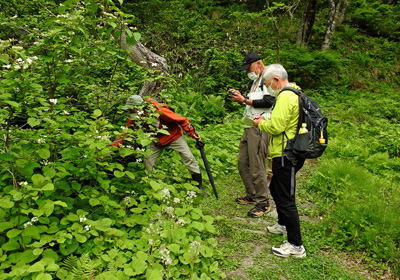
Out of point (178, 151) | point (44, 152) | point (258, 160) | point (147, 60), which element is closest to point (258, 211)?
point (258, 160)

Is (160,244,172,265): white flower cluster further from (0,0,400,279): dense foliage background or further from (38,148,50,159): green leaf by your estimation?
(38,148,50,159): green leaf

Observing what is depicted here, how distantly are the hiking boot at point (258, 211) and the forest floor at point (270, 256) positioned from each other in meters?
0.07

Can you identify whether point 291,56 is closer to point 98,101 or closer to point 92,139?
point 98,101

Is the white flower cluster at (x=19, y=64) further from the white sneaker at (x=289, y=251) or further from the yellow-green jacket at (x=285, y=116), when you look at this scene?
the white sneaker at (x=289, y=251)

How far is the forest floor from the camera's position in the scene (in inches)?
124

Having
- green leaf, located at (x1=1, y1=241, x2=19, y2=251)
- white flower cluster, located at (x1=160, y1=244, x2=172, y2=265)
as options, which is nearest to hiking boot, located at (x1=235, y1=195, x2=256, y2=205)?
white flower cluster, located at (x1=160, y1=244, x2=172, y2=265)

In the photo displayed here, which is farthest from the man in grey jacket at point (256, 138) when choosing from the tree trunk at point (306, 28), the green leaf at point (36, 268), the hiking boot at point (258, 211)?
the tree trunk at point (306, 28)

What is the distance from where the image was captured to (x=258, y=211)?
4453 mm

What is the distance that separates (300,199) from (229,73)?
7.03 m

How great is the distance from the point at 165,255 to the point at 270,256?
1482 mm

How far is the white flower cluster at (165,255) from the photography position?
2.69 m

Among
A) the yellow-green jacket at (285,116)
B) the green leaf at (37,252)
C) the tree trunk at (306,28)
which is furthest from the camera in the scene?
the tree trunk at (306,28)

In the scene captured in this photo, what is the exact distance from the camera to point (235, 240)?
372 centimetres

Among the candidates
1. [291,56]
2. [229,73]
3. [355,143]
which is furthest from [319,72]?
[355,143]
